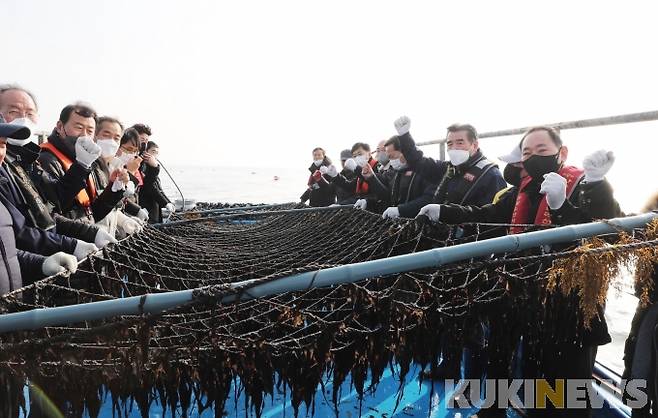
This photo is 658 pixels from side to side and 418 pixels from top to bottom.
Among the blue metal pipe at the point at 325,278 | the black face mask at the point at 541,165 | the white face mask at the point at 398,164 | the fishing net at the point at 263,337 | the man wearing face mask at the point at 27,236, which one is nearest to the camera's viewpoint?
the blue metal pipe at the point at 325,278

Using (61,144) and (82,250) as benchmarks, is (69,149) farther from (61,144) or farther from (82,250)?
(82,250)

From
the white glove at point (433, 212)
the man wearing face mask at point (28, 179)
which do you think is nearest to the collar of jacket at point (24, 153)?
the man wearing face mask at point (28, 179)

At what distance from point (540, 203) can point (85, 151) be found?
2.59m

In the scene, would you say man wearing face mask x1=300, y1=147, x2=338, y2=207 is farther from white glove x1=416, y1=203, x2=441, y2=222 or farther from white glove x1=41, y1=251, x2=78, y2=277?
white glove x1=41, y1=251, x2=78, y2=277

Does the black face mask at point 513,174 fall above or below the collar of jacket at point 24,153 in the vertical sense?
below

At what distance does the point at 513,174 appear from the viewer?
9.07 ft

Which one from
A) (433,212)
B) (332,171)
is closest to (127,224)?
(433,212)

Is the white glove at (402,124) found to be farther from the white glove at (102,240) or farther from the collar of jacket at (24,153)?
the collar of jacket at (24,153)

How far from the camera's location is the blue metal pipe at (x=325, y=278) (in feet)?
3.71

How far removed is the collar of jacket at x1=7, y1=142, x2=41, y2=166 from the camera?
2.25 m

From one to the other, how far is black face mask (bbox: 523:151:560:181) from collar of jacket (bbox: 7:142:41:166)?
2657mm

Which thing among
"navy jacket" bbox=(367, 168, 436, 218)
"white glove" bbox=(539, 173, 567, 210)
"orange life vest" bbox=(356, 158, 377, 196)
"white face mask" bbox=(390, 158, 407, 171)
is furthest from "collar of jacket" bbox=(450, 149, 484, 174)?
"orange life vest" bbox=(356, 158, 377, 196)

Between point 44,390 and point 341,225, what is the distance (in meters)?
2.75

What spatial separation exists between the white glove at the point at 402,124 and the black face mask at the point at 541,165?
1817mm
